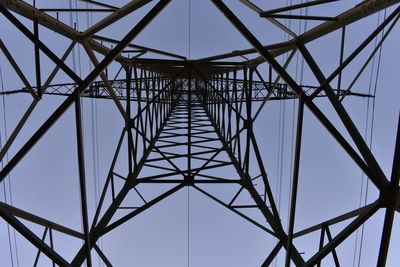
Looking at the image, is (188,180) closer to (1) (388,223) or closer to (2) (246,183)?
(2) (246,183)

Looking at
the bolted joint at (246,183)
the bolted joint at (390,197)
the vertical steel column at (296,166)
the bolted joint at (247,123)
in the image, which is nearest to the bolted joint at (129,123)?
the bolted joint at (247,123)

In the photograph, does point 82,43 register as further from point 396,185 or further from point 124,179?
point 396,185

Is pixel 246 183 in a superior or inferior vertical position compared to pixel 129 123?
inferior

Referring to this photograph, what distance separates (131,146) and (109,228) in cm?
283

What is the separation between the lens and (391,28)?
4.95 metres

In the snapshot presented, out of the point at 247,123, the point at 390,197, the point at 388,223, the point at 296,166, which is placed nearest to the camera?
the point at 388,223

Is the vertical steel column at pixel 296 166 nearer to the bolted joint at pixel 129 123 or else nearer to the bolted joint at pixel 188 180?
the bolted joint at pixel 188 180

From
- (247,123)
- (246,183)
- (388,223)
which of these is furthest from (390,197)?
(247,123)

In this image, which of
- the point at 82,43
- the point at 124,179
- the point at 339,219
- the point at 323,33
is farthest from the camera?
the point at 124,179

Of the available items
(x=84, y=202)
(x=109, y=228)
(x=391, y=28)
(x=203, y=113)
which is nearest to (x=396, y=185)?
(x=391, y=28)

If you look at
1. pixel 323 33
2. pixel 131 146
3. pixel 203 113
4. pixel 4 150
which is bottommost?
pixel 4 150

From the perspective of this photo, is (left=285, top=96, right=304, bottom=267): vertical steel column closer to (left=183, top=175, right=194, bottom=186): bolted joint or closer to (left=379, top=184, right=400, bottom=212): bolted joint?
(left=379, top=184, right=400, bottom=212): bolted joint

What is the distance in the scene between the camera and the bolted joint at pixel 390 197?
13.6ft

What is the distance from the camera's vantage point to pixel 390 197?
420 centimetres
